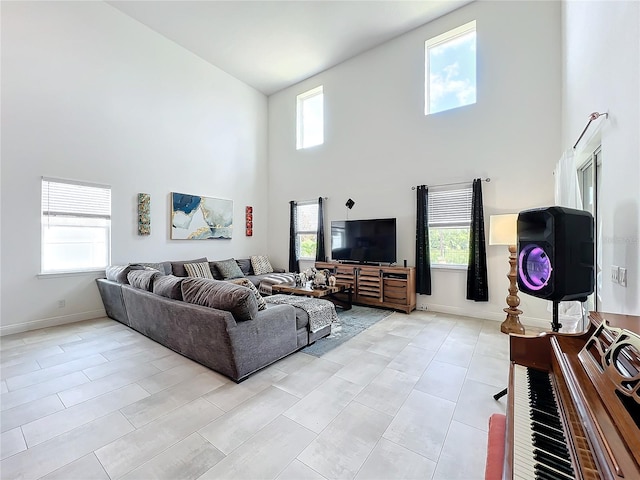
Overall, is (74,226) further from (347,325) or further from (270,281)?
(347,325)

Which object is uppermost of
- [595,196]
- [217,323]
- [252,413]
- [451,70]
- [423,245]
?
[451,70]

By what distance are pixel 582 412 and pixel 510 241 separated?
2.95 metres

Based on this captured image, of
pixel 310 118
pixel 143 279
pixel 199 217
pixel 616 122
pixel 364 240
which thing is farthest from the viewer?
pixel 310 118

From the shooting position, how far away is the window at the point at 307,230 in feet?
21.2

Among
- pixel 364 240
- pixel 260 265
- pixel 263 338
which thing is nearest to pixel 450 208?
pixel 364 240

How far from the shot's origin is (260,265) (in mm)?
6559

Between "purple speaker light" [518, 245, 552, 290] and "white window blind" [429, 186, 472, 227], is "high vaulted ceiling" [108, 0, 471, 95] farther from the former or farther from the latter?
"purple speaker light" [518, 245, 552, 290]

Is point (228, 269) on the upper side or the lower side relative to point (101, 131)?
lower

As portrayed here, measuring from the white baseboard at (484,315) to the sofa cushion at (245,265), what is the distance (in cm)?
375

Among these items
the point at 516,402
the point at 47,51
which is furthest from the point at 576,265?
the point at 47,51

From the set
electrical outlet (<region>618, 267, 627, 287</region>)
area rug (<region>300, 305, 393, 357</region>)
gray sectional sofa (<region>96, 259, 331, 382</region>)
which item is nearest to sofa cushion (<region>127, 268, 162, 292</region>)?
gray sectional sofa (<region>96, 259, 331, 382</region>)

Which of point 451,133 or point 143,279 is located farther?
point 451,133

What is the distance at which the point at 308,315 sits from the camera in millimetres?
3133

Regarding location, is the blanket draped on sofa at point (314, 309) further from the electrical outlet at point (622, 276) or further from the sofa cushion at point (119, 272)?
the electrical outlet at point (622, 276)
